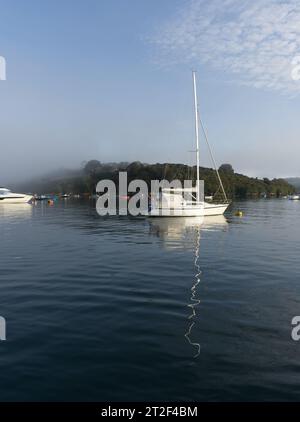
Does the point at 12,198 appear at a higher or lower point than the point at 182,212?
higher

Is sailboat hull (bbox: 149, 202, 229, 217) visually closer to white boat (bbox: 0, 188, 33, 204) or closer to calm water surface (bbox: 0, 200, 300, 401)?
calm water surface (bbox: 0, 200, 300, 401)

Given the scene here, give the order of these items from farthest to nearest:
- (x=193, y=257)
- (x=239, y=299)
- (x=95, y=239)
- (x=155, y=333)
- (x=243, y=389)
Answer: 1. (x=95, y=239)
2. (x=193, y=257)
3. (x=239, y=299)
4. (x=155, y=333)
5. (x=243, y=389)

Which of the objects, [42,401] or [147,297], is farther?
[147,297]

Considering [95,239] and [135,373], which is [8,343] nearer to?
[135,373]

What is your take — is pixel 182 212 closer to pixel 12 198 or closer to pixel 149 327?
pixel 149 327

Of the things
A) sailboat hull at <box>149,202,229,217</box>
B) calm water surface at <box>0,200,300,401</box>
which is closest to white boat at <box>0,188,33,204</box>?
sailboat hull at <box>149,202,229,217</box>

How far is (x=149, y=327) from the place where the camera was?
535 inches

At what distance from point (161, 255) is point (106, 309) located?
1395cm

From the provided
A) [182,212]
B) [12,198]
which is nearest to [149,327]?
[182,212]

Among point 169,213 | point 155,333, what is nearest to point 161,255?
point 155,333

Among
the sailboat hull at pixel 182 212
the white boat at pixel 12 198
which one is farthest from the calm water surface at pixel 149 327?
the white boat at pixel 12 198

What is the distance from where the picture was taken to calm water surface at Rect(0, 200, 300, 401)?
31.1 feet
